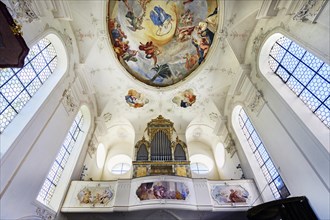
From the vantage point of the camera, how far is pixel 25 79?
21.9 ft

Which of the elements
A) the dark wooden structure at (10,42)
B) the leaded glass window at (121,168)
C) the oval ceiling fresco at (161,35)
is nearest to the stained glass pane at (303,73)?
the oval ceiling fresco at (161,35)

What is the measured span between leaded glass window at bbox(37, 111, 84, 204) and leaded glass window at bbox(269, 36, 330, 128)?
32.3ft

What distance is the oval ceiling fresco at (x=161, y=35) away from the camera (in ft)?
31.4

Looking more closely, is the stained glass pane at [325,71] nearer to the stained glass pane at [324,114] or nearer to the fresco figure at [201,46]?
the stained glass pane at [324,114]

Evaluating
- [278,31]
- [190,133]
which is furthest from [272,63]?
[190,133]

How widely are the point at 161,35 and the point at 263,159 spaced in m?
8.08

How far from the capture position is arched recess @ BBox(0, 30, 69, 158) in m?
5.53

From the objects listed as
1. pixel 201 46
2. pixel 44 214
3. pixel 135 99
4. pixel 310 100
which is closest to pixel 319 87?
pixel 310 100

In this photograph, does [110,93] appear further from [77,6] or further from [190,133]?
[190,133]

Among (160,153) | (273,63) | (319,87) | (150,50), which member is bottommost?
(319,87)

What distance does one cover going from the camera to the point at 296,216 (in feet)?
18.3

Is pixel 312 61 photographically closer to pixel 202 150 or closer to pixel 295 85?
pixel 295 85

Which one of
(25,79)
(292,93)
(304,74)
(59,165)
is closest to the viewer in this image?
(25,79)

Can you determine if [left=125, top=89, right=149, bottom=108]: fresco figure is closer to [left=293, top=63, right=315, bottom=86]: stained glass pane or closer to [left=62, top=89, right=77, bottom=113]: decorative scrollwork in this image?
[left=62, top=89, right=77, bottom=113]: decorative scrollwork
